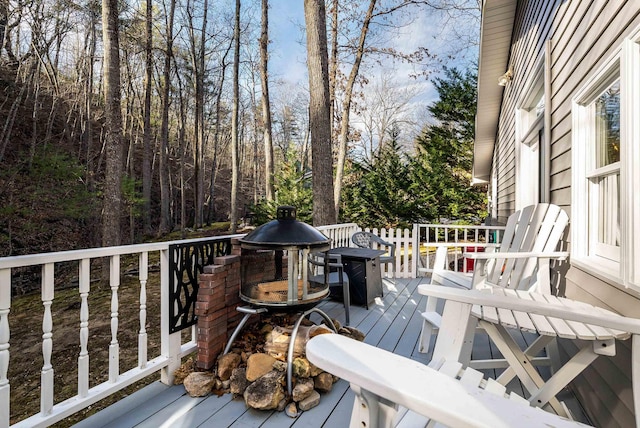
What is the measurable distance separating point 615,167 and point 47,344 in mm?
2994

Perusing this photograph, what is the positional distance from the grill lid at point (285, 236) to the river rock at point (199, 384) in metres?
0.86

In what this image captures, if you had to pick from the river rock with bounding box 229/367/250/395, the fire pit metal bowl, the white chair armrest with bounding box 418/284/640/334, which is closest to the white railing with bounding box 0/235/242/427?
the river rock with bounding box 229/367/250/395

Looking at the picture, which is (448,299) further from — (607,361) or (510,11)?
(510,11)

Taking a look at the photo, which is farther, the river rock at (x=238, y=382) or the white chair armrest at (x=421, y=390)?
the river rock at (x=238, y=382)

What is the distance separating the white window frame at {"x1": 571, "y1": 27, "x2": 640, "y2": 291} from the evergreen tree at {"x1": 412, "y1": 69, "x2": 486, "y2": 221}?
846cm

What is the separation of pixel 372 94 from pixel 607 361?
18.3 m

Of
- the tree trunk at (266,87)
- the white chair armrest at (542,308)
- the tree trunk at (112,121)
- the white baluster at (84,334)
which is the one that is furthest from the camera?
the tree trunk at (266,87)

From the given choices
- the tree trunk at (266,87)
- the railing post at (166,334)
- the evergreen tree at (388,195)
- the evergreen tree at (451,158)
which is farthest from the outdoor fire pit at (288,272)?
the tree trunk at (266,87)

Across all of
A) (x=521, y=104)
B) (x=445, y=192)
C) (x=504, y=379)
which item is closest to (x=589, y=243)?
(x=504, y=379)

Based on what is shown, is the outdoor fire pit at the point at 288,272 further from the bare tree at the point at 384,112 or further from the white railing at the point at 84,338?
the bare tree at the point at 384,112

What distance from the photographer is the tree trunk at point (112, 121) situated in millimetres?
6219

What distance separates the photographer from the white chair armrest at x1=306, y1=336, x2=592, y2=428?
610 millimetres

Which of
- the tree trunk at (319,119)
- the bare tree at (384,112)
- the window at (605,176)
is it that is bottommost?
the window at (605,176)

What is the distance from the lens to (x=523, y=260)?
262 centimetres
